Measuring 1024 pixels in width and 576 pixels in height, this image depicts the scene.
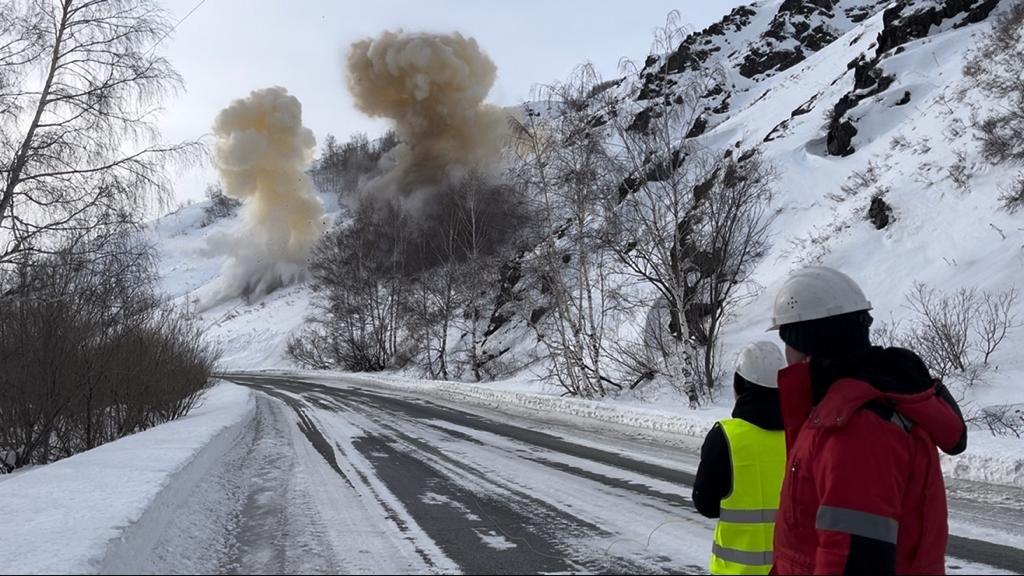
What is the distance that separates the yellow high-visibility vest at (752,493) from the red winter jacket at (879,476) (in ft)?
2.42

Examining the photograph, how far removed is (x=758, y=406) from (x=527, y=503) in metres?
3.44

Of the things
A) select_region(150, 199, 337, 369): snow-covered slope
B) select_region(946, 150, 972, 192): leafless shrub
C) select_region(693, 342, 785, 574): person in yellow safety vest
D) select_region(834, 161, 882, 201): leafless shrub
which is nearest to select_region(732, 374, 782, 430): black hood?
select_region(693, 342, 785, 574): person in yellow safety vest

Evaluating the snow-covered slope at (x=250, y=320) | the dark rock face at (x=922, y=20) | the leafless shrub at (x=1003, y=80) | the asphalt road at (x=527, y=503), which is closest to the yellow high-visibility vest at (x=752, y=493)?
the asphalt road at (x=527, y=503)

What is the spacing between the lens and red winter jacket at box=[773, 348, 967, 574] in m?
1.45

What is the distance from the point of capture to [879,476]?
145 centimetres

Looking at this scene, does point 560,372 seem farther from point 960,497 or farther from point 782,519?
point 782,519

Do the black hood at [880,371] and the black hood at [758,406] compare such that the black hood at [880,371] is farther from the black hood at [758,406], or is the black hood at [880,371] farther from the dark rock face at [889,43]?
the dark rock face at [889,43]

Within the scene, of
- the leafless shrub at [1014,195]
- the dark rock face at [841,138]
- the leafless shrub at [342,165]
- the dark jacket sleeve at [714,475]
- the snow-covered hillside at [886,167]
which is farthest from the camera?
the leafless shrub at [342,165]

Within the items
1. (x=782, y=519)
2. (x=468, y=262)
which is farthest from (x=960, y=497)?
(x=468, y=262)

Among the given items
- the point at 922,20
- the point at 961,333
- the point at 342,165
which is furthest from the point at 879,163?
the point at 342,165

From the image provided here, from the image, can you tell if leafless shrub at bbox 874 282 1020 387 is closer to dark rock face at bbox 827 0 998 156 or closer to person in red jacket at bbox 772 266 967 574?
person in red jacket at bbox 772 266 967 574

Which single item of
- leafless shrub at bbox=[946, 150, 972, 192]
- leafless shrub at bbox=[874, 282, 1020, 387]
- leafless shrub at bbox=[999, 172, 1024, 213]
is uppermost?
leafless shrub at bbox=[946, 150, 972, 192]

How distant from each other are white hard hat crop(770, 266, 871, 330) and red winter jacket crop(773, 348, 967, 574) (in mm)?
190

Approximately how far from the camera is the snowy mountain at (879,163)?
14.5 metres
